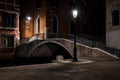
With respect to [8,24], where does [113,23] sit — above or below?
below

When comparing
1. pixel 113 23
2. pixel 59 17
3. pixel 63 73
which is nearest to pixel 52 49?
pixel 59 17

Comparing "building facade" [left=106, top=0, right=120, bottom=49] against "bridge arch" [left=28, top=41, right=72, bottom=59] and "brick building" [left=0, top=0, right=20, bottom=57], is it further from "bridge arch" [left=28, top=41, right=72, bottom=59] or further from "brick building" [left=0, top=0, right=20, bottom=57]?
"brick building" [left=0, top=0, right=20, bottom=57]

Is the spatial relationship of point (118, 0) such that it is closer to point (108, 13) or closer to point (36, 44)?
point (108, 13)

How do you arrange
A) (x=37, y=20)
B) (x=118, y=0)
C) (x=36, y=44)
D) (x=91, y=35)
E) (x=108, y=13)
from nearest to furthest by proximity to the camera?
(x=118, y=0) < (x=108, y=13) < (x=36, y=44) < (x=37, y=20) < (x=91, y=35)

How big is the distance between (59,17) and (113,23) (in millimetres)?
10294

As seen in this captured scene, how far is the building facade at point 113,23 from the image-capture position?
2145 cm

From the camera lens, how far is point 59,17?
30.0m

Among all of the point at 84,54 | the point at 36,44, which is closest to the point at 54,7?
the point at 36,44

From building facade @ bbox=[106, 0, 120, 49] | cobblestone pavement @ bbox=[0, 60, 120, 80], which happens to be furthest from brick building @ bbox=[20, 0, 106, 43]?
cobblestone pavement @ bbox=[0, 60, 120, 80]

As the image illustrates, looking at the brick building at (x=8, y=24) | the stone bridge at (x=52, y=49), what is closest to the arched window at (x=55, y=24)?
the stone bridge at (x=52, y=49)

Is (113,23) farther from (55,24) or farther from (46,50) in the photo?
(46,50)

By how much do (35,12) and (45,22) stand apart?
3.80 meters

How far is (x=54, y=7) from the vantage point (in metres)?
29.7

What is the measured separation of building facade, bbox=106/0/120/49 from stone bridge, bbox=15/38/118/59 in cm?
417
